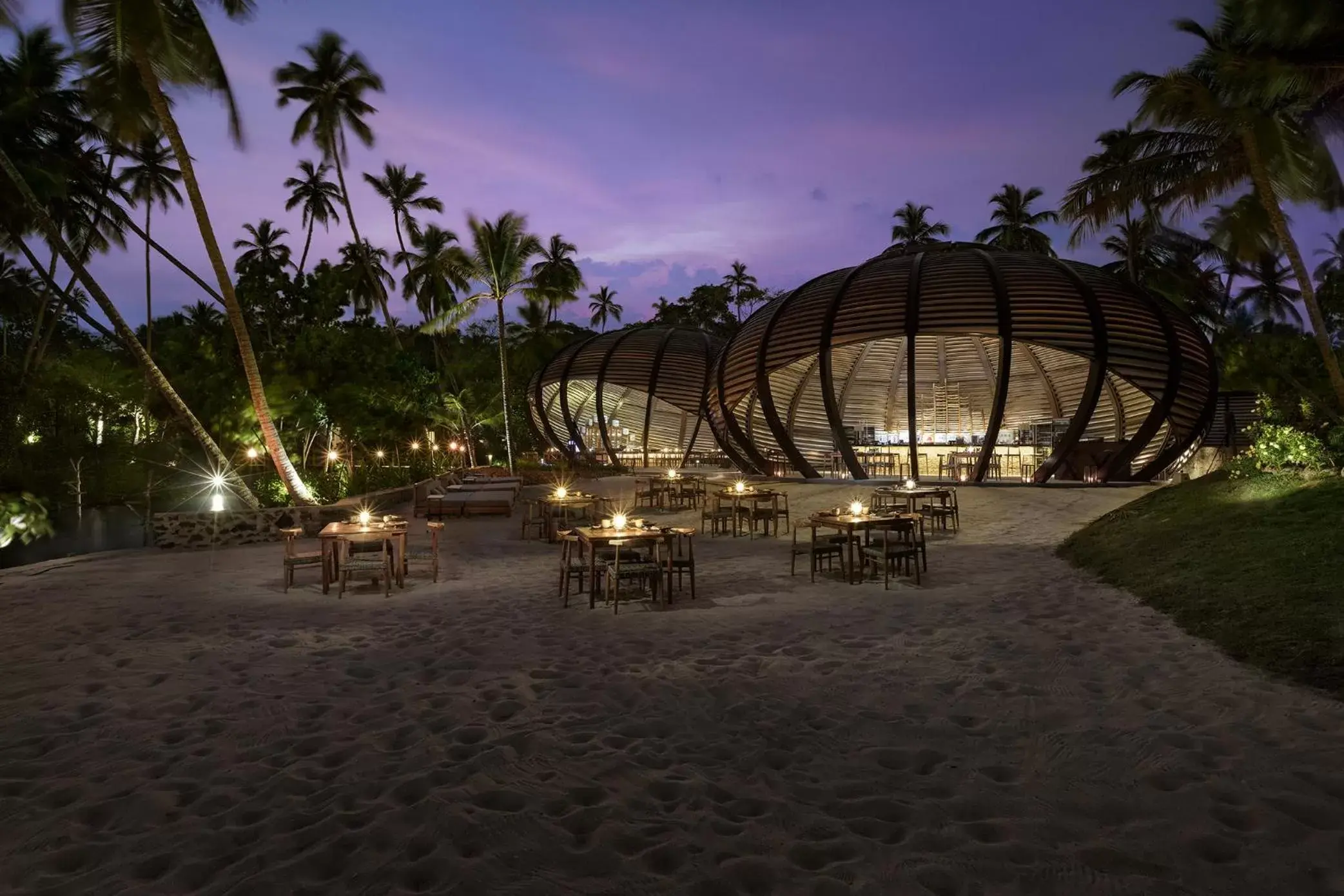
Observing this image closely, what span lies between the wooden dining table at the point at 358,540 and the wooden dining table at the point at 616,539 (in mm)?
2259

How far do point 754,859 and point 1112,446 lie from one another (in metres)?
18.6

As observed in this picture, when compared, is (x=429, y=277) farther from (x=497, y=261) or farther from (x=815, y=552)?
(x=815, y=552)

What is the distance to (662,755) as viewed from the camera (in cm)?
377

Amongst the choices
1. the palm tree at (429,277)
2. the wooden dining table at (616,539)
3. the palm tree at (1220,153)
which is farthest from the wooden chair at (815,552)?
the palm tree at (429,277)

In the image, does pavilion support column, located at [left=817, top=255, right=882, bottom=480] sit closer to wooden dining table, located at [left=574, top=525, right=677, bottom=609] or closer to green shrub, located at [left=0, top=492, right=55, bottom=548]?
wooden dining table, located at [left=574, top=525, right=677, bottom=609]

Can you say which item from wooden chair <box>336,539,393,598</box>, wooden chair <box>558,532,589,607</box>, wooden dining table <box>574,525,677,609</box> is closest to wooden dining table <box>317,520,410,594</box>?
wooden chair <box>336,539,393,598</box>

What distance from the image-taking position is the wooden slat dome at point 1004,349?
16.7 m

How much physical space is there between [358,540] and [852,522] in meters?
5.82

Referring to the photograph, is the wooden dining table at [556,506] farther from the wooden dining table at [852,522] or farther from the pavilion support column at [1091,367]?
the pavilion support column at [1091,367]

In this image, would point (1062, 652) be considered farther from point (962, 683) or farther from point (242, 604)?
point (242, 604)

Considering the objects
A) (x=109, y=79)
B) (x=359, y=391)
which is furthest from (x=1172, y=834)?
(x=359, y=391)

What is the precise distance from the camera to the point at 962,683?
4.81 metres

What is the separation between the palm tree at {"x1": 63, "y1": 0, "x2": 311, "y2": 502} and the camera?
37.2 ft

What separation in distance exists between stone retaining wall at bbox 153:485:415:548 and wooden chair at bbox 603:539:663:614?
6.92 metres
